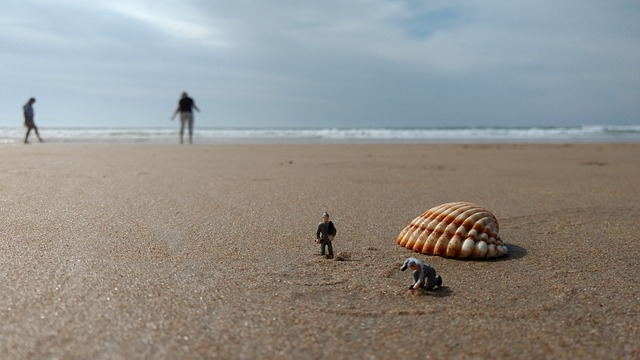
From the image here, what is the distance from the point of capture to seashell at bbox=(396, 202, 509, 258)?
2502 millimetres

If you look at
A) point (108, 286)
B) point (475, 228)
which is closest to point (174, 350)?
point (108, 286)

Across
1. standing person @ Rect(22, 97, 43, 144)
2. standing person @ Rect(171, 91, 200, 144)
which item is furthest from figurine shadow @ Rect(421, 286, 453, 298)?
standing person @ Rect(22, 97, 43, 144)

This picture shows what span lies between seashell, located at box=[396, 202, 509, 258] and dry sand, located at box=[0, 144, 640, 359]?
0.21ft

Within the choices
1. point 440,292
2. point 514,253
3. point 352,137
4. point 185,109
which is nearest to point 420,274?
point 440,292

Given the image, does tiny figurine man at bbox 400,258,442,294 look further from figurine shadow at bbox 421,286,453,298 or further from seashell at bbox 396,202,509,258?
seashell at bbox 396,202,509,258

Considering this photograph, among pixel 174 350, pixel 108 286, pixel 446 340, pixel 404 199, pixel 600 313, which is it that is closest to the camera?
pixel 174 350

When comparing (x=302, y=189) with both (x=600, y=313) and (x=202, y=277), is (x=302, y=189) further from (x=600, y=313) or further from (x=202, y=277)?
(x=600, y=313)

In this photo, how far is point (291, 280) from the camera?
7.18ft

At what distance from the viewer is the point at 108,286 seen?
2055mm

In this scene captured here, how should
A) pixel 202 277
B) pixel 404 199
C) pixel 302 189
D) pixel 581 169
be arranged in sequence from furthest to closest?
pixel 581 169
pixel 302 189
pixel 404 199
pixel 202 277

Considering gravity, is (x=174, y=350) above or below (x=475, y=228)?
below

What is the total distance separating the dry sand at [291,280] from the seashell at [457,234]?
64 millimetres

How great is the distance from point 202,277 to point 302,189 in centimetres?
267

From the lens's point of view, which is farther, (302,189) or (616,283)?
(302,189)
